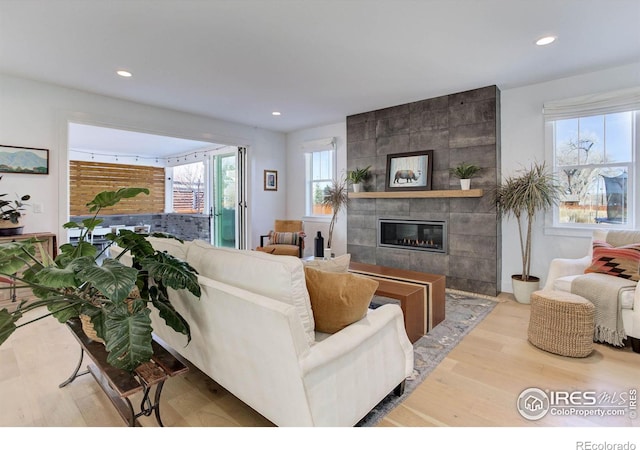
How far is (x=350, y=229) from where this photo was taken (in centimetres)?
546

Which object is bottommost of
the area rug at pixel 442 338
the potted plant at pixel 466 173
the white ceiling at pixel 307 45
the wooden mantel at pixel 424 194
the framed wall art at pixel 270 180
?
the area rug at pixel 442 338

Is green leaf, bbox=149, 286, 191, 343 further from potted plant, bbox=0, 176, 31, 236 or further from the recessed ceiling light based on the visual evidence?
the recessed ceiling light

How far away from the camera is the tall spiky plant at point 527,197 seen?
11.7 feet

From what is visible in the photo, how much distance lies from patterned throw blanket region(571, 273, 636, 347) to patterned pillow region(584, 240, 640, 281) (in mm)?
93

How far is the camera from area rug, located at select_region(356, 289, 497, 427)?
191 centimetres

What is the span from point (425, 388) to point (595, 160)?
11.0ft

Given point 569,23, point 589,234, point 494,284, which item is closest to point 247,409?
point 494,284

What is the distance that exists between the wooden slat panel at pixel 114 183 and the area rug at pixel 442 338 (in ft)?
25.0

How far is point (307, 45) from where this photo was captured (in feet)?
9.64

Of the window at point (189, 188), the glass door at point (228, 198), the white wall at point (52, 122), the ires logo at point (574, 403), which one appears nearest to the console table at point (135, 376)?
the ires logo at point (574, 403)

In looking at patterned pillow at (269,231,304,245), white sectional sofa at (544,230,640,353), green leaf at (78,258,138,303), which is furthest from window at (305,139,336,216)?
green leaf at (78,258,138,303)

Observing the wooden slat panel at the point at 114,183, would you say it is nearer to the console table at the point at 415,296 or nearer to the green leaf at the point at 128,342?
the console table at the point at 415,296

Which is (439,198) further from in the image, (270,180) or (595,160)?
(270,180)

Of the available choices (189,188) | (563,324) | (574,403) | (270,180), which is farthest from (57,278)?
(189,188)
